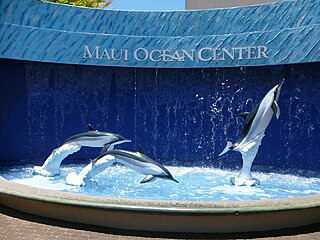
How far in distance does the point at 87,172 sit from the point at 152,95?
579 centimetres

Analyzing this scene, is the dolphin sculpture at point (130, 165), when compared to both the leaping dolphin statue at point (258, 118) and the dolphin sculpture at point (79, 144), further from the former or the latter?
the leaping dolphin statue at point (258, 118)

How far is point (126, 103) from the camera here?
14.9 m

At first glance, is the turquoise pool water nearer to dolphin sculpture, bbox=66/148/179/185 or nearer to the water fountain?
the water fountain

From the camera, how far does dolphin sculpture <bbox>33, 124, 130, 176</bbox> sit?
9953 mm

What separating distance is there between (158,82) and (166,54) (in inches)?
60.3

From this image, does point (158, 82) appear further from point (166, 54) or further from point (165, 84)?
point (166, 54)

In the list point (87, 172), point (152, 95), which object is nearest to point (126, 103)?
point (152, 95)

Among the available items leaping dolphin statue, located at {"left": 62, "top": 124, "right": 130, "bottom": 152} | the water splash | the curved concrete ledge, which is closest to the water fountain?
the water splash

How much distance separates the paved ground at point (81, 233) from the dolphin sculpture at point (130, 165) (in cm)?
194

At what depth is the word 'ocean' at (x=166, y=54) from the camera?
12.8m

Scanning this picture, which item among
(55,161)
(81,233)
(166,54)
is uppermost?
(166,54)

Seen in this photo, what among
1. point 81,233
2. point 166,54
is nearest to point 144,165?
point 81,233

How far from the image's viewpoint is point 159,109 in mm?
14789

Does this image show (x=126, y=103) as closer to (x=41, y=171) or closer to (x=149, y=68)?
(x=149, y=68)
